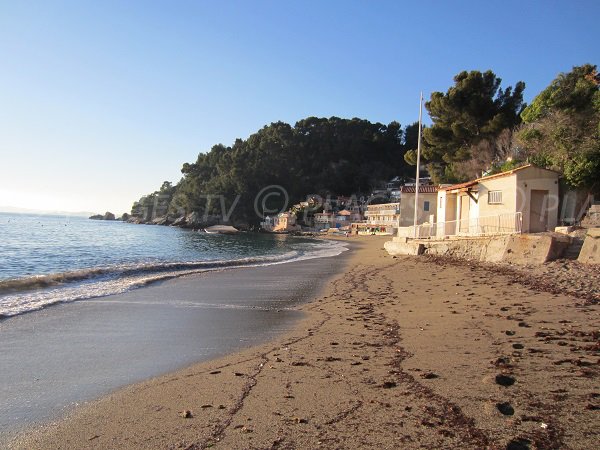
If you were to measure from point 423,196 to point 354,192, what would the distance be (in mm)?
63799

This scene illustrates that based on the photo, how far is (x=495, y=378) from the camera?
4637 mm

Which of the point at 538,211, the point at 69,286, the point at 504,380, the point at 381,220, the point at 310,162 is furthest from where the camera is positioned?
the point at 310,162

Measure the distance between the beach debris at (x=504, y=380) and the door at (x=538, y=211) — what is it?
1865 centimetres

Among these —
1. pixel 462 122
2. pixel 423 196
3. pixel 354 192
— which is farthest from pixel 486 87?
pixel 354 192

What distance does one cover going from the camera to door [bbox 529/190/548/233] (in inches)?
830

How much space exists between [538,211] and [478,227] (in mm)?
2800

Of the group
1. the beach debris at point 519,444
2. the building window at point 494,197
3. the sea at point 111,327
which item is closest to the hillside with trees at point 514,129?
the building window at point 494,197

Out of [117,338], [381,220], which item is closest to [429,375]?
[117,338]

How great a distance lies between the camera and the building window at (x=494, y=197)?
2192cm

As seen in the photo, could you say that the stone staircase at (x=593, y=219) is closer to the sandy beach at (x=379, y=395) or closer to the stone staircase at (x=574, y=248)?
the stone staircase at (x=574, y=248)

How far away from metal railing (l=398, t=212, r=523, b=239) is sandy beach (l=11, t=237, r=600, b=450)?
13.2 meters

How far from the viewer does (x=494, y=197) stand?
73.0 ft

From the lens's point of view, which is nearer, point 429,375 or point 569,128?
point 429,375

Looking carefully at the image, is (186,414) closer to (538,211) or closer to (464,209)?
(538,211)
